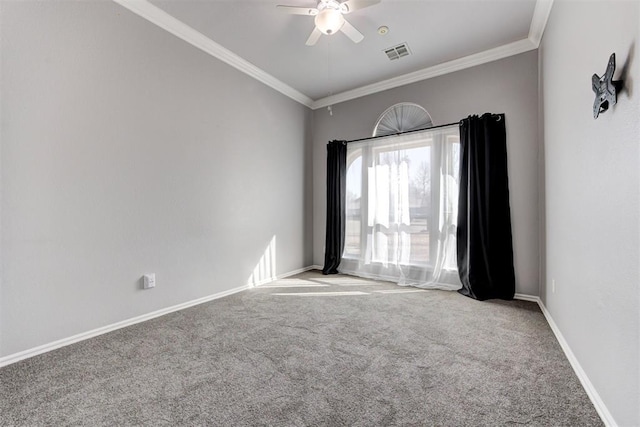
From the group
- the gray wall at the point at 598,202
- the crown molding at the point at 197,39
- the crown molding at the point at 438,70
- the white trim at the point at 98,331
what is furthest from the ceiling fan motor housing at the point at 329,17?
the white trim at the point at 98,331

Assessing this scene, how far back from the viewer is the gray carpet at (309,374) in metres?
1.39

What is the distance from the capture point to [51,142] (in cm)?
208

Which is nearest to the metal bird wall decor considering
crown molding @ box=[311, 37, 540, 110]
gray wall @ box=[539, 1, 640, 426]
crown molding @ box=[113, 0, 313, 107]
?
gray wall @ box=[539, 1, 640, 426]

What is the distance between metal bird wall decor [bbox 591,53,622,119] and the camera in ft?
4.21

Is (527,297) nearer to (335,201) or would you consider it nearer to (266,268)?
(335,201)

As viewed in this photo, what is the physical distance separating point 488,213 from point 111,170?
3.79m

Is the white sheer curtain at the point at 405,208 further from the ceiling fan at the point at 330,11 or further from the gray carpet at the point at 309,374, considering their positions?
the ceiling fan at the point at 330,11

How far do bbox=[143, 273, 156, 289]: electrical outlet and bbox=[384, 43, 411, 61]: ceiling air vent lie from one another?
11.4 ft

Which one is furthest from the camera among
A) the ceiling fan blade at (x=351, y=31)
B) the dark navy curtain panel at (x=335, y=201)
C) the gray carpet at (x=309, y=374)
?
the dark navy curtain panel at (x=335, y=201)

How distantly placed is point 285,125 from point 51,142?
9.20 feet

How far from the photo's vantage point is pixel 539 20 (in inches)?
108

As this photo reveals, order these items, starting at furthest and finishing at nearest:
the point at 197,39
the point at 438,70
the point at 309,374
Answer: the point at 438,70, the point at 197,39, the point at 309,374

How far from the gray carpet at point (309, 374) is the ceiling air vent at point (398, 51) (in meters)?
2.91

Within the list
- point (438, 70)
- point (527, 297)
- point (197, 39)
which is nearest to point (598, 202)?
point (527, 297)
